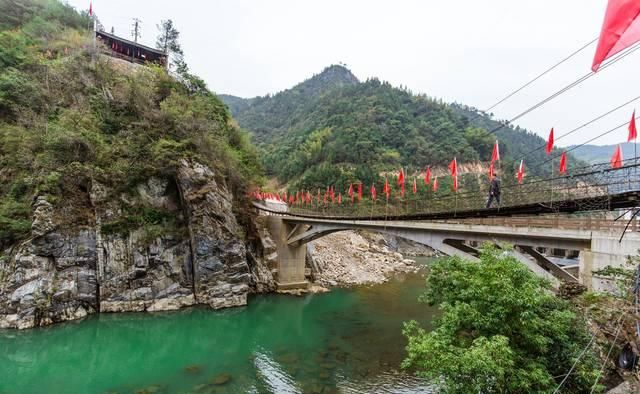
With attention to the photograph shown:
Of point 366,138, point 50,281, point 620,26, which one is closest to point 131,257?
point 50,281

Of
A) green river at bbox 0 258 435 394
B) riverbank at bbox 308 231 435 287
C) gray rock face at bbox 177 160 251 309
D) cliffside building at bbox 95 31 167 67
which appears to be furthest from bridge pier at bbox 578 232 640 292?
cliffside building at bbox 95 31 167 67

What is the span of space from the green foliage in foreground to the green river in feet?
15.0

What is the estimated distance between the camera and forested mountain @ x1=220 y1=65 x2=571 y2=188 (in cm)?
5825

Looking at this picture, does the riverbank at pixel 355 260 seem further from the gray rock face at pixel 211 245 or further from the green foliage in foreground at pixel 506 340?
the green foliage in foreground at pixel 506 340

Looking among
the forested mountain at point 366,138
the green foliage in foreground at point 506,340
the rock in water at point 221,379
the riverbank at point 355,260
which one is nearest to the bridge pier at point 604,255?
the green foliage in foreground at point 506,340

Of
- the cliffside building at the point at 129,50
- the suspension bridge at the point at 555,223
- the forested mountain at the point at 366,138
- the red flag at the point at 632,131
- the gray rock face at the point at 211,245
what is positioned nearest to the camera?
the suspension bridge at the point at 555,223

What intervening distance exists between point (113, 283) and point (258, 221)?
32.9 ft

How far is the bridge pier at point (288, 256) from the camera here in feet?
76.3

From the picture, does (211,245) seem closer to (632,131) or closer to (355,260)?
(355,260)

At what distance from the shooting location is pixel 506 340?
19.5 feet

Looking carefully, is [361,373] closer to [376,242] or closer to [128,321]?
[128,321]

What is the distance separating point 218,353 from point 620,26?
1460cm

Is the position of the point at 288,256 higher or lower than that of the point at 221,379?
higher

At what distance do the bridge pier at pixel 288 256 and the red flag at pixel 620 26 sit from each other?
21.6m
